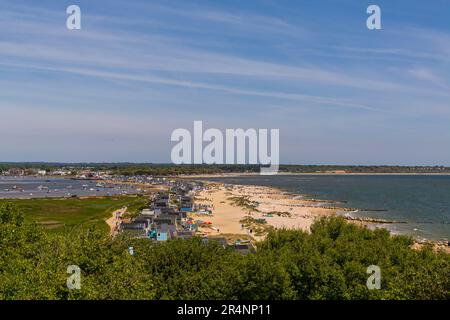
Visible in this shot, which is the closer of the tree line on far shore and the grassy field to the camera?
the tree line on far shore

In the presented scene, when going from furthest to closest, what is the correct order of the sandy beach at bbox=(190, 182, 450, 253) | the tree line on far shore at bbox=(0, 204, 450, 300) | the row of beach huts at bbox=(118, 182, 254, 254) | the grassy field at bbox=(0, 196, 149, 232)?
the grassy field at bbox=(0, 196, 149, 232) < the sandy beach at bbox=(190, 182, 450, 253) < the row of beach huts at bbox=(118, 182, 254, 254) < the tree line on far shore at bbox=(0, 204, 450, 300)

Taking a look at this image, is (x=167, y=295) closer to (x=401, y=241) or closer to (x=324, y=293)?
(x=324, y=293)

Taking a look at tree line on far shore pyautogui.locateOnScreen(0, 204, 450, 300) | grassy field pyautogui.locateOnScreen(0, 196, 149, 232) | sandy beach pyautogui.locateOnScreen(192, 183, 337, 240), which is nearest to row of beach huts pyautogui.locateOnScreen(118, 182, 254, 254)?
sandy beach pyautogui.locateOnScreen(192, 183, 337, 240)

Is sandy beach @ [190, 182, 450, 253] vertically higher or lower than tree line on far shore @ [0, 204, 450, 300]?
lower

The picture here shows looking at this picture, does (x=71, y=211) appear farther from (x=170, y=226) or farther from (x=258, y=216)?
(x=258, y=216)

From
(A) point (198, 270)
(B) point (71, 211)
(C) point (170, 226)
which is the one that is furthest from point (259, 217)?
(A) point (198, 270)

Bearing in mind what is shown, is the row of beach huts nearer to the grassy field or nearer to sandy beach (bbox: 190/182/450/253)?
sandy beach (bbox: 190/182/450/253)

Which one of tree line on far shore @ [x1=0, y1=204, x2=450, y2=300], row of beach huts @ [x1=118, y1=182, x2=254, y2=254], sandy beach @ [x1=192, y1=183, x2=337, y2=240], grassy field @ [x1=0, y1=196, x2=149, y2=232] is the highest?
tree line on far shore @ [x1=0, y1=204, x2=450, y2=300]
